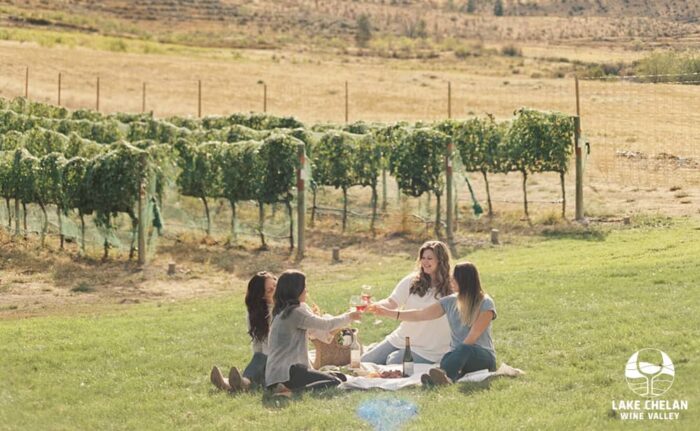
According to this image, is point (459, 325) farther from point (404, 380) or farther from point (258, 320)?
point (258, 320)

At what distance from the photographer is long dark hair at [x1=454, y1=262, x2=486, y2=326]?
35.9 feet

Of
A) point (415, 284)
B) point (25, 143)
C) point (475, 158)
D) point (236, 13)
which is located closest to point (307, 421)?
point (415, 284)

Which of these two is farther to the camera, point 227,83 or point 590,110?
point 227,83

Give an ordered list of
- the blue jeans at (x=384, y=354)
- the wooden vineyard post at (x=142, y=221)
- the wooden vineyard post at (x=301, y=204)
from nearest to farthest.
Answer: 1. the blue jeans at (x=384, y=354)
2. the wooden vineyard post at (x=142, y=221)
3. the wooden vineyard post at (x=301, y=204)

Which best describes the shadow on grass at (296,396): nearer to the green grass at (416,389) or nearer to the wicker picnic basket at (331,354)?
the green grass at (416,389)

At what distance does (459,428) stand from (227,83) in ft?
166

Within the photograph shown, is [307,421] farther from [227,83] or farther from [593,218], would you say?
[227,83]

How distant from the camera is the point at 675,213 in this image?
24109 millimetres

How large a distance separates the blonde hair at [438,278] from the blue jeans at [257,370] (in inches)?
61.8

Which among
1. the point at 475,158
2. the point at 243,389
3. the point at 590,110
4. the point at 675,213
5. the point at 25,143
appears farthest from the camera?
the point at 590,110

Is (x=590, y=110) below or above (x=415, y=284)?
above

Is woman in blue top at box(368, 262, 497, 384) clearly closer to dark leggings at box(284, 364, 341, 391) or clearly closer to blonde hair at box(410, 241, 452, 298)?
blonde hair at box(410, 241, 452, 298)

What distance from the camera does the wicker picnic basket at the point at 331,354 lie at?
1180 centimetres

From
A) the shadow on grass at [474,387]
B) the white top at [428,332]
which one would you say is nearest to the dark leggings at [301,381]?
the white top at [428,332]
